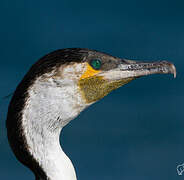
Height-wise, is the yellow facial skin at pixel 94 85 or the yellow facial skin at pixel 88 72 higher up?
the yellow facial skin at pixel 88 72

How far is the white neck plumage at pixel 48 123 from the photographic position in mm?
6055

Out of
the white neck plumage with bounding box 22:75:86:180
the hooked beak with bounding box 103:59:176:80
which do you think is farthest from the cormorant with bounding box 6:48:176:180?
the hooked beak with bounding box 103:59:176:80

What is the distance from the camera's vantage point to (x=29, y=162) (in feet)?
20.2

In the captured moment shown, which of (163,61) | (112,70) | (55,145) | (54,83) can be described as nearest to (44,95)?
(54,83)

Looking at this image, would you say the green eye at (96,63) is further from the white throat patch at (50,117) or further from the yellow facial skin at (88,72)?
the white throat patch at (50,117)

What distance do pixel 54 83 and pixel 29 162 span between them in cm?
126

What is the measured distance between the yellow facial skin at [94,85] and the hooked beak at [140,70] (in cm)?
8

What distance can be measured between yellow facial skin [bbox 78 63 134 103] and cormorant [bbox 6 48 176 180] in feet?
0.05

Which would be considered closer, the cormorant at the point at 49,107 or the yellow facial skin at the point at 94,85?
the cormorant at the point at 49,107

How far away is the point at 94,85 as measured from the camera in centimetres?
674

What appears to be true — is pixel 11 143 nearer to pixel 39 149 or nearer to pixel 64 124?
pixel 39 149

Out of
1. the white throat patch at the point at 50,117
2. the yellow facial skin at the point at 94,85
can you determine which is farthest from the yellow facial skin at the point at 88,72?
the white throat patch at the point at 50,117

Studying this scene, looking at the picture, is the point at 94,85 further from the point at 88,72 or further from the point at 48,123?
the point at 48,123

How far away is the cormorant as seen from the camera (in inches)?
238
